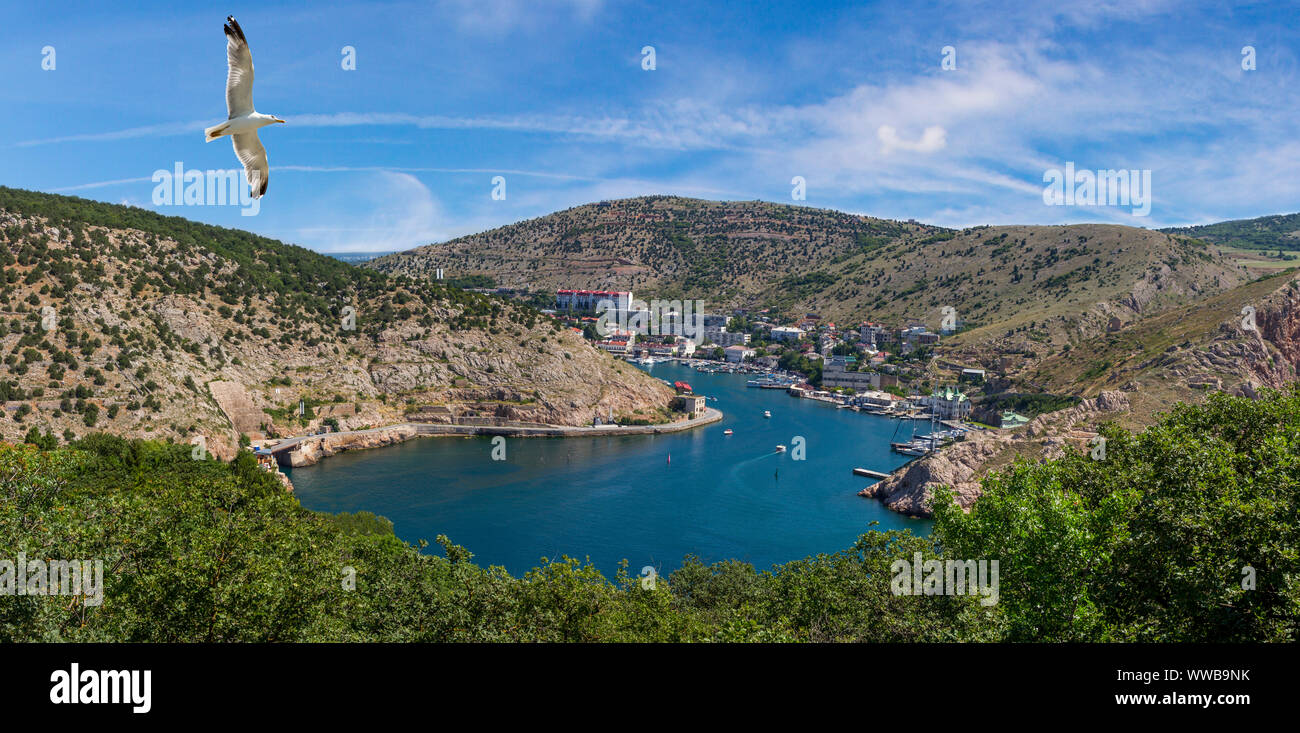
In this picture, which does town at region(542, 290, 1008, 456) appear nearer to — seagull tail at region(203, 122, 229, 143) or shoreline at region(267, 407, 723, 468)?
shoreline at region(267, 407, 723, 468)

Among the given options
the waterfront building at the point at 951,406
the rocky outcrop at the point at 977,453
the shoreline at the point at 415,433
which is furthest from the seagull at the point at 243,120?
the waterfront building at the point at 951,406

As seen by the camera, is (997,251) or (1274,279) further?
(997,251)

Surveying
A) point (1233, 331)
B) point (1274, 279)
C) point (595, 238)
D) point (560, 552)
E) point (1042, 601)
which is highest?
point (595, 238)

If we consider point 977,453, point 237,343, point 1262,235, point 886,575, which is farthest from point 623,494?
point 1262,235

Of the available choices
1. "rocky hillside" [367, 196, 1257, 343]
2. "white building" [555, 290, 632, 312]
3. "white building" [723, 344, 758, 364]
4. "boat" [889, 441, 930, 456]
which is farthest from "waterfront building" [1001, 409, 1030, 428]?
"white building" [555, 290, 632, 312]

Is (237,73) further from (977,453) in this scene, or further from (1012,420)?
(1012,420)

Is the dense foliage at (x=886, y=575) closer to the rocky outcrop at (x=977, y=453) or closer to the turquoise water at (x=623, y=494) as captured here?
the turquoise water at (x=623, y=494)
